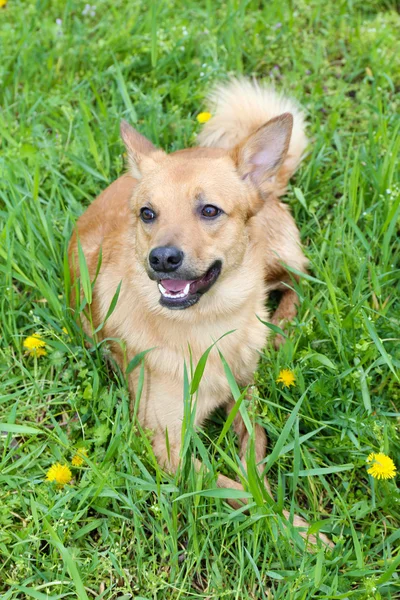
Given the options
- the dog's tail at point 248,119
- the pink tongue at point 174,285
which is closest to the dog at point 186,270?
the pink tongue at point 174,285

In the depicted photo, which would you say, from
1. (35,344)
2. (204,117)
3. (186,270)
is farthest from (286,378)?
(204,117)

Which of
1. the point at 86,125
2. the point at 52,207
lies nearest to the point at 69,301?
the point at 52,207

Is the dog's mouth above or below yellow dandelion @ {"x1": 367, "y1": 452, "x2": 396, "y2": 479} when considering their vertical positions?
above

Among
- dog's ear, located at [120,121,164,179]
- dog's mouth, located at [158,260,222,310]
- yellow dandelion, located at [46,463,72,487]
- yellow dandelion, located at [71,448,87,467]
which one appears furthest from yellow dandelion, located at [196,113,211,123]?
yellow dandelion, located at [46,463,72,487]

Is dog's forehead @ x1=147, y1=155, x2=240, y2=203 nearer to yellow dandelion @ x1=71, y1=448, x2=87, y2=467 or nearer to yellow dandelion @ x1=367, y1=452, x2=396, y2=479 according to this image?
yellow dandelion @ x1=71, y1=448, x2=87, y2=467

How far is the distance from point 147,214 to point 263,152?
613 millimetres

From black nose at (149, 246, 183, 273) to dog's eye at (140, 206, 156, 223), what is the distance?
28 cm

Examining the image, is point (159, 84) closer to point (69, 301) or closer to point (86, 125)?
point (86, 125)

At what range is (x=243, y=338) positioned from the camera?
3018 millimetres

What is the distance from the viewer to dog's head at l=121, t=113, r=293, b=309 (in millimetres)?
2596

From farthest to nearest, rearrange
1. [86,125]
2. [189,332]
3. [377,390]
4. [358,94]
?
[358,94], [86,125], [377,390], [189,332]

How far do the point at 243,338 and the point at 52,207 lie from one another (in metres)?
1.49

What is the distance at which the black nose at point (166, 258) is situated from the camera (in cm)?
Answer: 251

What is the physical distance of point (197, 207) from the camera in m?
2.71
